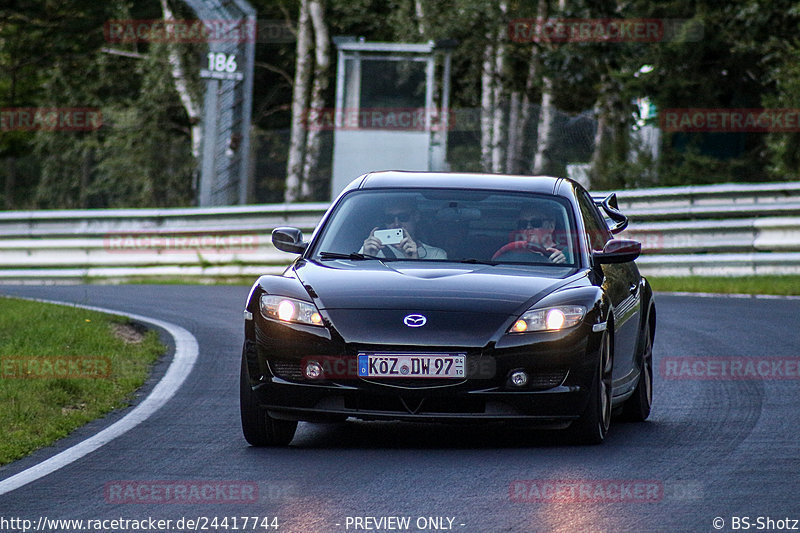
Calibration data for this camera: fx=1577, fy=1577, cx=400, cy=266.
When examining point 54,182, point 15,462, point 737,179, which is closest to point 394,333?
point 15,462

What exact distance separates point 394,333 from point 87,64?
118 ft

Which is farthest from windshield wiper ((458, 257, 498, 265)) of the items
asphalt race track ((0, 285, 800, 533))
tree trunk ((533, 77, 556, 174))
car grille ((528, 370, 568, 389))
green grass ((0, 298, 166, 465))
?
tree trunk ((533, 77, 556, 174))

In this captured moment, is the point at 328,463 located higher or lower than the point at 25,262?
higher

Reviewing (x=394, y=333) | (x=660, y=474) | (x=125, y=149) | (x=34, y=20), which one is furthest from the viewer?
(x=34, y=20)

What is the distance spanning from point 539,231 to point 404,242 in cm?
74

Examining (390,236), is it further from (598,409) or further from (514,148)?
(514,148)

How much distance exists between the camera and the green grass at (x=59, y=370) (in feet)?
28.3

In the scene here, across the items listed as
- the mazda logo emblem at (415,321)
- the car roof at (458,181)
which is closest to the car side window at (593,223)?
the car roof at (458,181)

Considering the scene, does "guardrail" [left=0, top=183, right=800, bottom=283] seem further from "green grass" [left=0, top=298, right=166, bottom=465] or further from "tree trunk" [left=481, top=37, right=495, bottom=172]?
"green grass" [left=0, top=298, right=166, bottom=465]

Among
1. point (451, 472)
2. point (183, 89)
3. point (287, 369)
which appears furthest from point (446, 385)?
point (183, 89)

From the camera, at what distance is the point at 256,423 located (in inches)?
307

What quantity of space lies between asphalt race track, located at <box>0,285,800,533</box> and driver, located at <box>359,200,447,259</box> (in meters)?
0.95

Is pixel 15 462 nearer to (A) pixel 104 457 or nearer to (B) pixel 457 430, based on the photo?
(A) pixel 104 457

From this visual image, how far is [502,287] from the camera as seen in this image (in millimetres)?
7844
